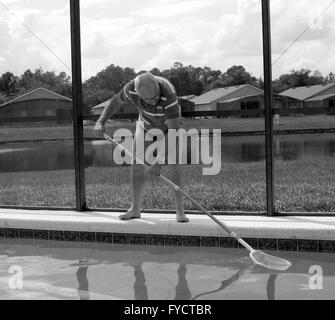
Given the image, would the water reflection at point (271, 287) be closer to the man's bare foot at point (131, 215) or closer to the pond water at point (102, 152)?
the man's bare foot at point (131, 215)

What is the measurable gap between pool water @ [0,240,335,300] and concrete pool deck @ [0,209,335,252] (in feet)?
0.31

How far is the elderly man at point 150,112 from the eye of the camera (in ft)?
17.7

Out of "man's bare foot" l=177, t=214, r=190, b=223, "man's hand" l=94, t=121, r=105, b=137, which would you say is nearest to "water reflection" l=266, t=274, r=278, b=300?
"man's bare foot" l=177, t=214, r=190, b=223

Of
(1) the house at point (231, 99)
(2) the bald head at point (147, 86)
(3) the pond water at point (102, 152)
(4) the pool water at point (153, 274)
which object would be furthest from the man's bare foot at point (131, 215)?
(3) the pond water at point (102, 152)

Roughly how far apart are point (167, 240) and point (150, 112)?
3.96 ft

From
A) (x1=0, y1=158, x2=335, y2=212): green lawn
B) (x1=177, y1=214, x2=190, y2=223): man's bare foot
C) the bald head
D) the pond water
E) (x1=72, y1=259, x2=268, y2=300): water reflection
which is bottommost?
(x1=72, y1=259, x2=268, y2=300): water reflection

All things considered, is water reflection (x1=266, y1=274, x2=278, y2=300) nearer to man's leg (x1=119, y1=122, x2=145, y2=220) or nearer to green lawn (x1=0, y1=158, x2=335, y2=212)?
man's leg (x1=119, y1=122, x2=145, y2=220)

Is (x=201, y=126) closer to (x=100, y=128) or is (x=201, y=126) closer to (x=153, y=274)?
(x=100, y=128)

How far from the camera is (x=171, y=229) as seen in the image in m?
5.49

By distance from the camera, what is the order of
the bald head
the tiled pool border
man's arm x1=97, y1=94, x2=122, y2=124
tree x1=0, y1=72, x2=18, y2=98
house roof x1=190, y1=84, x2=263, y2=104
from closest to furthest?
the tiled pool border, the bald head, man's arm x1=97, y1=94, x2=122, y2=124, house roof x1=190, y1=84, x2=263, y2=104, tree x1=0, y1=72, x2=18, y2=98

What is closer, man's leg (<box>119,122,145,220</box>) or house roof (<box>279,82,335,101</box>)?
man's leg (<box>119,122,145,220</box>)

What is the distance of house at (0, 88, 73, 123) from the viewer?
6.64 m

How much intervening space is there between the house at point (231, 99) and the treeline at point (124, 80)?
0.13 metres

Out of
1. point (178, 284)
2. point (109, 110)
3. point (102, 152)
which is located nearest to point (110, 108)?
point (109, 110)
